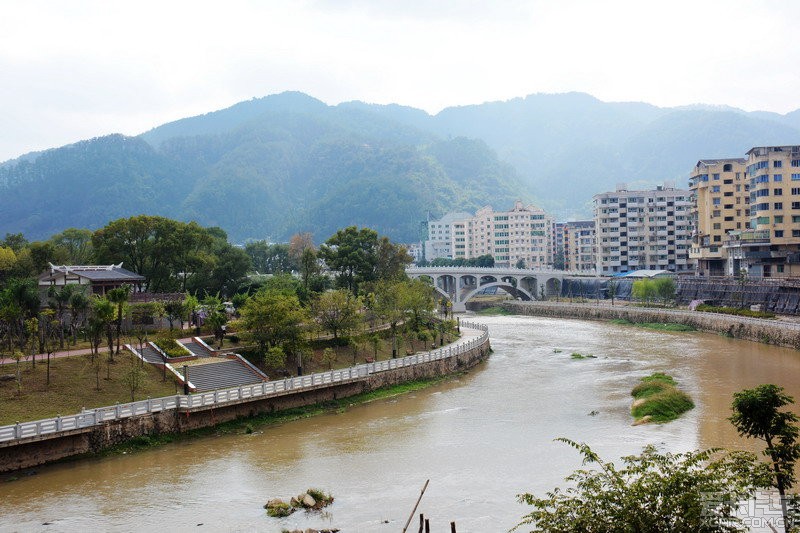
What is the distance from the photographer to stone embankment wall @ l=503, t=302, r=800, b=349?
5156 centimetres

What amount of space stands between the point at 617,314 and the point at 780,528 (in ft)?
212

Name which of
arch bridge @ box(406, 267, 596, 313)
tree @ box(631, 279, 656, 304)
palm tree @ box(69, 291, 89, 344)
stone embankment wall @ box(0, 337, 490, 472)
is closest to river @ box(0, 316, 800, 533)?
stone embankment wall @ box(0, 337, 490, 472)

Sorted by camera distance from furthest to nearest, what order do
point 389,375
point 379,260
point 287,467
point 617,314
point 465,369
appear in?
point 617,314 → point 379,260 → point 465,369 → point 389,375 → point 287,467

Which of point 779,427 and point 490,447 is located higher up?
point 779,427

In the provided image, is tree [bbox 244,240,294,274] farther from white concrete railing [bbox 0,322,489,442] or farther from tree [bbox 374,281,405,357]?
white concrete railing [bbox 0,322,489,442]

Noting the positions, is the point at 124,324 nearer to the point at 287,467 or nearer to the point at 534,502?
the point at 287,467

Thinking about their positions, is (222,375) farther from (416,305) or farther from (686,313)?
(686,313)

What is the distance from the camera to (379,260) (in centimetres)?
6556

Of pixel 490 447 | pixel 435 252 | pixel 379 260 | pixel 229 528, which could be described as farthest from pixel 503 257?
pixel 229 528

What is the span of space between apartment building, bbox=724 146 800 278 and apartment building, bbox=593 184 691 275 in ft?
140

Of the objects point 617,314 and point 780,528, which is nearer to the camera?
point 780,528

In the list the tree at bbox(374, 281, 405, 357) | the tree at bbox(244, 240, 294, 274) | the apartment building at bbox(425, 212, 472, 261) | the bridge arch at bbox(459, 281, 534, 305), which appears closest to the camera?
the tree at bbox(374, 281, 405, 357)

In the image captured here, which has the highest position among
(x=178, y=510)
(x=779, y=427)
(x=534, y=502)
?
(x=779, y=427)

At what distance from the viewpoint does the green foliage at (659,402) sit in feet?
101
